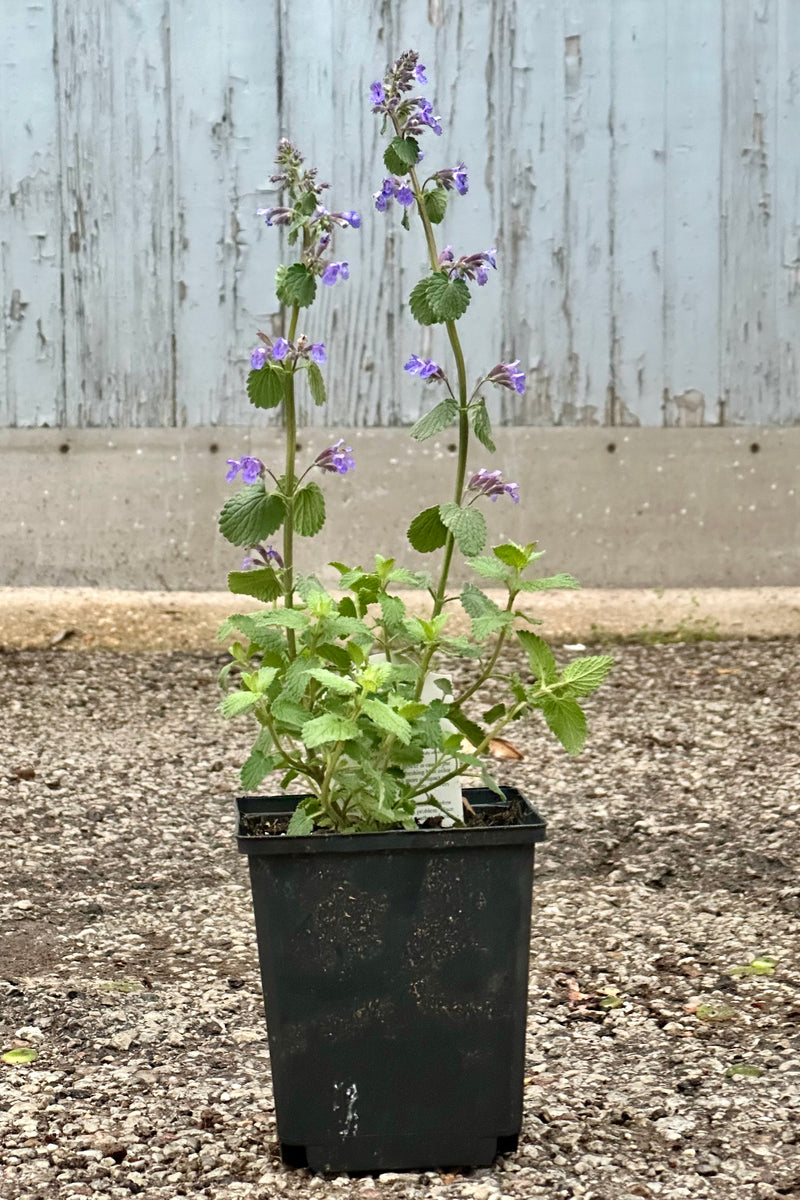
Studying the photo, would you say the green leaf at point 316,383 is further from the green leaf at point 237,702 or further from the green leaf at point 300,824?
the green leaf at point 300,824

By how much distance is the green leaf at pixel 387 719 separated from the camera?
151 cm

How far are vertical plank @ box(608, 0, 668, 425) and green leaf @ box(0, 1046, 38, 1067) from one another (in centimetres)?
291

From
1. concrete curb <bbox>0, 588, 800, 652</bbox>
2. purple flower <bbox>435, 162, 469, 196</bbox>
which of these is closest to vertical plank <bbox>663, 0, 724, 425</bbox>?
concrete curb <bbox>0, 588, 800, 652</bbox>

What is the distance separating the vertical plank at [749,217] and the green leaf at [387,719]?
10.1 feet

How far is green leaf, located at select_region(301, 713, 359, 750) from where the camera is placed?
152 cm

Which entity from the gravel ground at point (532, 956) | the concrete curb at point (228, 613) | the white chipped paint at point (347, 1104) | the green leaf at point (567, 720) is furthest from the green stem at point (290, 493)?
the concrete curb at point (228, 613)

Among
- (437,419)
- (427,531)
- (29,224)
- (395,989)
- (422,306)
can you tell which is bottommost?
(395,989)

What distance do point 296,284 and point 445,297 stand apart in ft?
0.58

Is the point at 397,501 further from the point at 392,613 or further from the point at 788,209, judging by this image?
the point at 392,613

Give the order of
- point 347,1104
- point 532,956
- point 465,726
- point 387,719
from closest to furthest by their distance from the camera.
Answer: point 387,719 → point 347,1104 → point 465,726 → point 532,956

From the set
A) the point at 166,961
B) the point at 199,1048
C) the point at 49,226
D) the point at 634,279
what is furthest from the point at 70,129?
the point at 199,1048

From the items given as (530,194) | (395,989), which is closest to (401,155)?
(395,989)

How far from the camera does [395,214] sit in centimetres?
422

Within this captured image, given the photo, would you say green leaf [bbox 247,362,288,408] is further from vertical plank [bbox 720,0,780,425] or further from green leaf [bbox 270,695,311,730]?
vertical plank [bbox 720,0,780,425]
